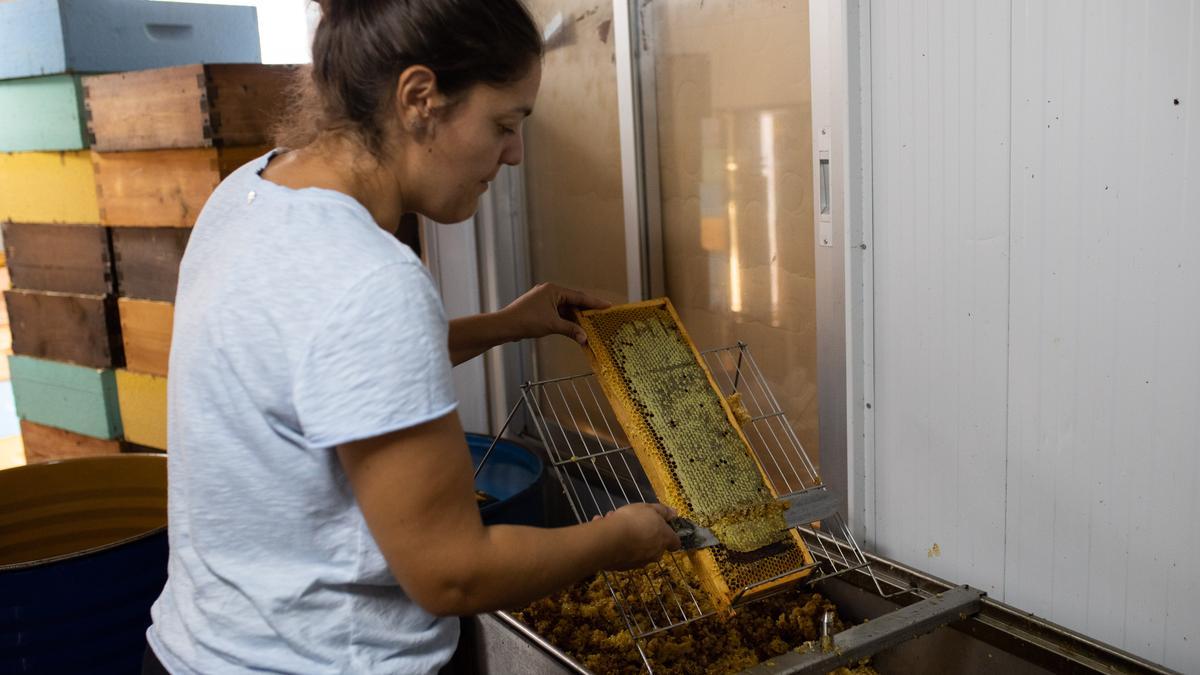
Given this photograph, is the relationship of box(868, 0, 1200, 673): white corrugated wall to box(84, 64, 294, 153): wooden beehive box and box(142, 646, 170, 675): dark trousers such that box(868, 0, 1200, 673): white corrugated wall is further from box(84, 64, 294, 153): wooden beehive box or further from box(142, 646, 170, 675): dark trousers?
box(84, 64, 294, 153): wooden beehive box

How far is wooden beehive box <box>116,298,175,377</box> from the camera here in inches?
108

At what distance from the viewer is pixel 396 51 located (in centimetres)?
93

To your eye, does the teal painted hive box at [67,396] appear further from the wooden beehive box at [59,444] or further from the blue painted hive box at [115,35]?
the blue painted hive box at [115,35]

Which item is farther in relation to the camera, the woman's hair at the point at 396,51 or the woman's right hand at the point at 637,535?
the woman's right hand at the point at 637,535

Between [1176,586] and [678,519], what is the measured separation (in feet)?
2.21

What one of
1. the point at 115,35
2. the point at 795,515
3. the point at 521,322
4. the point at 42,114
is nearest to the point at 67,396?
the point at 42,114

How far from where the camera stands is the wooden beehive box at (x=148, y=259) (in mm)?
2664

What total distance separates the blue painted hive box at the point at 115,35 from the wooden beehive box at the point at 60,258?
48 centimetres

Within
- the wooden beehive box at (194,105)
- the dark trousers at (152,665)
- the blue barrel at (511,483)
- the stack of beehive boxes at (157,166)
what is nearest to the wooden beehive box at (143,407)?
the stack of beehive boxes at (157,166)

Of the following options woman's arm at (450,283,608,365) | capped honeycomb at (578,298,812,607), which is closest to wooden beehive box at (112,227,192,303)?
woman's arm at (450,283,608,365)

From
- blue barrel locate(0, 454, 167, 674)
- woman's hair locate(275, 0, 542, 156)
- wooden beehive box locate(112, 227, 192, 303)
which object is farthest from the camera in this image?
wooden beehive box locate(112, 227, 192, 303)

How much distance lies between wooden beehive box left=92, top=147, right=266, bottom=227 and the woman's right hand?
5.52 ft

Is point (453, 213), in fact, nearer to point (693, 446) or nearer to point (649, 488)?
point (693, 446)

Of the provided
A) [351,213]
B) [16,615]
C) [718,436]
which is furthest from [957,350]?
[16,615]
